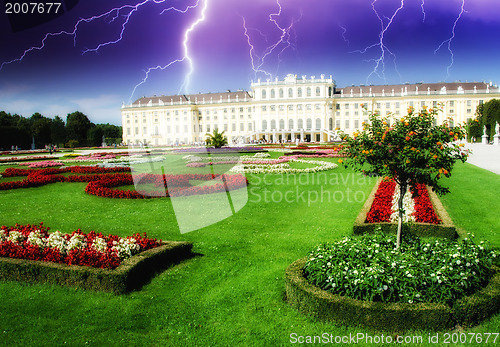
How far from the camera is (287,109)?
70562 mm

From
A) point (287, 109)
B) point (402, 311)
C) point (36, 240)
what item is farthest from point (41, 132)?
point (402, 311)

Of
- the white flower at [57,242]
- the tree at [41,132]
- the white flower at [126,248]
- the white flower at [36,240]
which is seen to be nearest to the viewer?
the white flower at [126,248]

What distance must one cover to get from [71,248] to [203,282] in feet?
6.69

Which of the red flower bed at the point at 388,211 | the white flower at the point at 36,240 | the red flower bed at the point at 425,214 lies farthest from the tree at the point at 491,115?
the white flower at the point at 36,240

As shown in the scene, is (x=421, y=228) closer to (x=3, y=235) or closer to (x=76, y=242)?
(x=76, y=242)

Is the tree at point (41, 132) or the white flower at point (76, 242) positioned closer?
the white flower at point (76, 242)

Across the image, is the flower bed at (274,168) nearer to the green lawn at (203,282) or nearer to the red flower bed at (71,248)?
the green lawn at (203,282)

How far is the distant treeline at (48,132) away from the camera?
51.9m

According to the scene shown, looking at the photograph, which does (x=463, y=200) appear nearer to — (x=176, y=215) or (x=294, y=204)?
(x=294, y=204)

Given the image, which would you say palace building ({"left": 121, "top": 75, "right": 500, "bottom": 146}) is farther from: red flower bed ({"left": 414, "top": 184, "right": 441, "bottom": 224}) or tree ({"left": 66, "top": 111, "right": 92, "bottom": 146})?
red flower bed ({"left": 414, "top": 184, "right": 441, "bottom": 224})

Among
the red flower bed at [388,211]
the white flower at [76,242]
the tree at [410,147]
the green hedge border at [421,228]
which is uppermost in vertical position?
the tree at [410,147]

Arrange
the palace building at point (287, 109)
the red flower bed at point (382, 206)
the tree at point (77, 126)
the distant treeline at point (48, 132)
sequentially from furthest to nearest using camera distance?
the tree at point (77, 126) < the palace building at point (287, 109) < the distant treeline at point (48, 132) < the red flower bed at point (382, 206)

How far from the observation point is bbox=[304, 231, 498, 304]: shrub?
386 cm

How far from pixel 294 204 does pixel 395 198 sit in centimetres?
278
